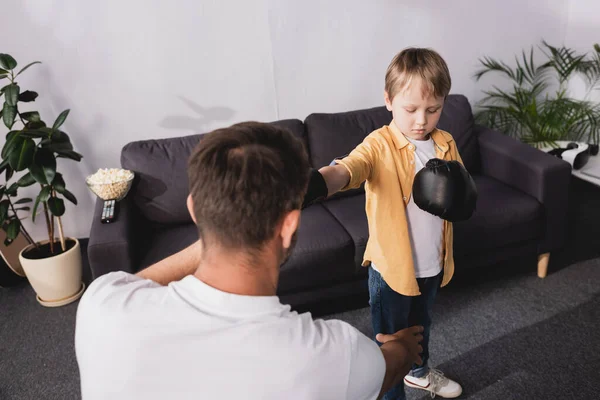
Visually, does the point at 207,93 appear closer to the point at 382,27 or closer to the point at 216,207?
the point at 382,27

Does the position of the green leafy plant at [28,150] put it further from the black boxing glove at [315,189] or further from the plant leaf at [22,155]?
the black boxing glove at [315,189]

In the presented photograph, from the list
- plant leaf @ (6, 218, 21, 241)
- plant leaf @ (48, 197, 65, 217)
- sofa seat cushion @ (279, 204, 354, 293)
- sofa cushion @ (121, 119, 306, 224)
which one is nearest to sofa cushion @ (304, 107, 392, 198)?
sofa cushion @ (121, 119, 306, 224)

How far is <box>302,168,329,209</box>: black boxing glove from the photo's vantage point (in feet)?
3.76

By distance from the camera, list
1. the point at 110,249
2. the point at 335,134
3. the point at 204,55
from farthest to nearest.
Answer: the point at 204,55 → the point at 335,134 → the point at 110,249

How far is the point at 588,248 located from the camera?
274 centimetres

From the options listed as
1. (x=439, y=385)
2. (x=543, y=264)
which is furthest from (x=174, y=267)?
(x=543, y=264)

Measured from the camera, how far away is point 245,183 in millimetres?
735

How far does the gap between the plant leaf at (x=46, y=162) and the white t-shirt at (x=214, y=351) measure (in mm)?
1636

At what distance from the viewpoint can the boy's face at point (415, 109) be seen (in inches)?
54.5

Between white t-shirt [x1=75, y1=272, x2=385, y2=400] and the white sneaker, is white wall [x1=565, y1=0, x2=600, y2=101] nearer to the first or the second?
the white sneaker

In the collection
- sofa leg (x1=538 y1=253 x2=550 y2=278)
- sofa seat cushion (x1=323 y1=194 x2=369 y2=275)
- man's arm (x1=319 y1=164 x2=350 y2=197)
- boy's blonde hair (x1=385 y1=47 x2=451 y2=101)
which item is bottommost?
sofa leg (x1=538 y1=253 x2=550 y2=278)

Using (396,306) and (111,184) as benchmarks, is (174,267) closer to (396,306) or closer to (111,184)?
(396,306)

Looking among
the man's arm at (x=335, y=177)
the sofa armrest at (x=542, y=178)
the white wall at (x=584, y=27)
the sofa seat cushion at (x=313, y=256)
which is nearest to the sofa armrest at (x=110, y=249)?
the sofa seat cushion at (x=313, y=256)

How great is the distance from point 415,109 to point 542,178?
1.27 m
